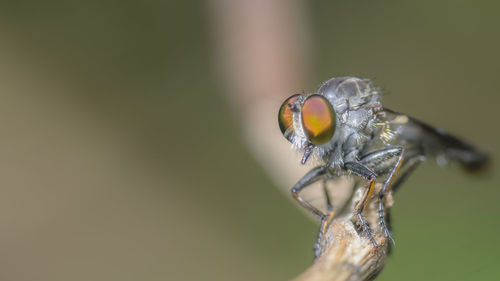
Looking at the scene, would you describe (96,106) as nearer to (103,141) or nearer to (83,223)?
(103,141)

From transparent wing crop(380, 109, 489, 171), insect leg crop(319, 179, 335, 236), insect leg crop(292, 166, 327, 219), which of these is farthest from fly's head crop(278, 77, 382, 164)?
transparent wing crop(380, 109, 489, 171)

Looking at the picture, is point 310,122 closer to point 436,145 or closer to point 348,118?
point 348,118

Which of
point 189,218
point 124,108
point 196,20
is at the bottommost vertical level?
point 189,218

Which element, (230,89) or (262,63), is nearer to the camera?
(262,63)

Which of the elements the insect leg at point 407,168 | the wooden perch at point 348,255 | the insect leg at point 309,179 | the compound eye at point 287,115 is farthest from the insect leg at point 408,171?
the wooden perch at point 348,255

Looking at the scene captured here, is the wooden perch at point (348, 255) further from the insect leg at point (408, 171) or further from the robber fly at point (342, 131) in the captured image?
the insect leg at point (408, 171)

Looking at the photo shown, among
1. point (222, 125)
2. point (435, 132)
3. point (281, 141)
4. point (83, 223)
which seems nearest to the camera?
point (435, 132)

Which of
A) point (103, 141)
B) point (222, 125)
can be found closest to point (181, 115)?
point (222, 125)
